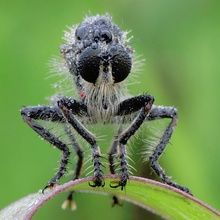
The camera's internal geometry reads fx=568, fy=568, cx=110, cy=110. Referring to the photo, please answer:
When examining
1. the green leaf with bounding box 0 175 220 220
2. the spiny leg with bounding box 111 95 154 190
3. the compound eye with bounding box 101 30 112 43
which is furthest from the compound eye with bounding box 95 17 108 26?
the green leaf with bounding box 0 175 220 220

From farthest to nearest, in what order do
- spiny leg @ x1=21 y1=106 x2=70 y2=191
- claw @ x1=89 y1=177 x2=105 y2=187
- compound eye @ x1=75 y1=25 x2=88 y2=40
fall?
compound eye @ x1=75 y1=25 x2=88 y2=40, spiny leg @ x1=21 y1=106 x2=70 y2=191, claw @ x1=89 y1=177 x2=105 y2=187

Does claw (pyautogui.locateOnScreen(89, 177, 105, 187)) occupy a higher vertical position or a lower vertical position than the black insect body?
lower

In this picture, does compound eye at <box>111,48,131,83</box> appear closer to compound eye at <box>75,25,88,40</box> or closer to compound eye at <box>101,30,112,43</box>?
compound eye at <box>101,30,112,43</box>

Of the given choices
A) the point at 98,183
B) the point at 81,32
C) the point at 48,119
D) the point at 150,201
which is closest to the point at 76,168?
the point at 48,119

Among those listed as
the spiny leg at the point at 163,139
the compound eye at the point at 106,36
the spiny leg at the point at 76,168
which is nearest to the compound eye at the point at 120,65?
the compound eye at the point at 106,36

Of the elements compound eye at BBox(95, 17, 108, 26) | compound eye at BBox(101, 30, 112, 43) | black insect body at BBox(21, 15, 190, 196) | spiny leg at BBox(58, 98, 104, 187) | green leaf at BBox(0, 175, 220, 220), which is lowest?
green leaf at BBox(0, 175, 220, 220)

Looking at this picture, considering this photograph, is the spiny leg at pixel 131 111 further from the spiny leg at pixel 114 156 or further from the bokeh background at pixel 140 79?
the bokeh background at pixel 140 79
